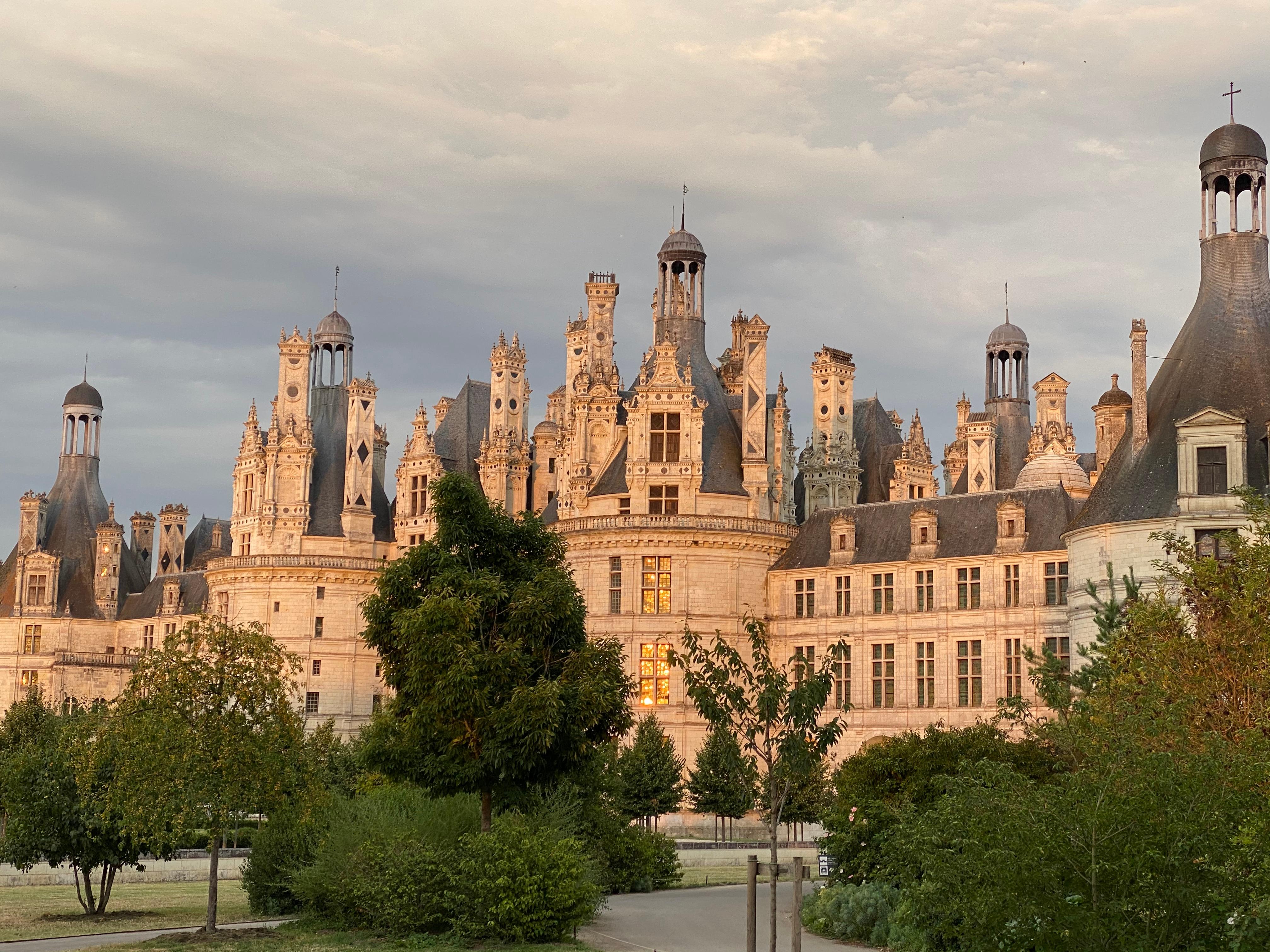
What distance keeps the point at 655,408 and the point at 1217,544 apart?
27.7m

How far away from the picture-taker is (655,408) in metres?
70.2

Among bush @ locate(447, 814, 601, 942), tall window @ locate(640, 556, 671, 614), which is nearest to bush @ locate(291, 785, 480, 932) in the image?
bush @ locate(447, 814, 601, 942)

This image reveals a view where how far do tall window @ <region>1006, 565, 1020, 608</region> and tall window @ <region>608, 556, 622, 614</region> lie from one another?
16.1 m

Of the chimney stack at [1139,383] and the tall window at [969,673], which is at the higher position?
the chimney stack at [1139,383]

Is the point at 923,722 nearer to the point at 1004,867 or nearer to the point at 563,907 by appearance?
the point at 563,907

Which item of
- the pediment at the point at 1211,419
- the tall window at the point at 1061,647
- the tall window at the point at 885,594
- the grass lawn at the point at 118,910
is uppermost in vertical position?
the pediment at the point at 1211,419

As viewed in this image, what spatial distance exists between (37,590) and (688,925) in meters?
74.9

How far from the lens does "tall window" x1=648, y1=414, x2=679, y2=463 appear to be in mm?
70125

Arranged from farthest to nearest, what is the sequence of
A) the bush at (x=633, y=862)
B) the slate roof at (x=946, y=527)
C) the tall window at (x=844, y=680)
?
the tall window at (x=844, y=680)
the slate roof at (x=946, y=527)
the bush at (x=633, y=862)

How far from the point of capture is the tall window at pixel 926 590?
A: 209ft

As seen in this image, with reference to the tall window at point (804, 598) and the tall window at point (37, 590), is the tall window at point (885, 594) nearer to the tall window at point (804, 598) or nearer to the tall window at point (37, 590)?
the tall window at point (804, 598)

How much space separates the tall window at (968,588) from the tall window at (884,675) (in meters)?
3.43

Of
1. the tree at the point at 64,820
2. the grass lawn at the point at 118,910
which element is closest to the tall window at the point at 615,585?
the grass lawn at the point at 118,910

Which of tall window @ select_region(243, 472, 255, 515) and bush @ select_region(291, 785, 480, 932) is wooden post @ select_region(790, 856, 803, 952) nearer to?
bush @ select_region(291, 785, 480, 932)
